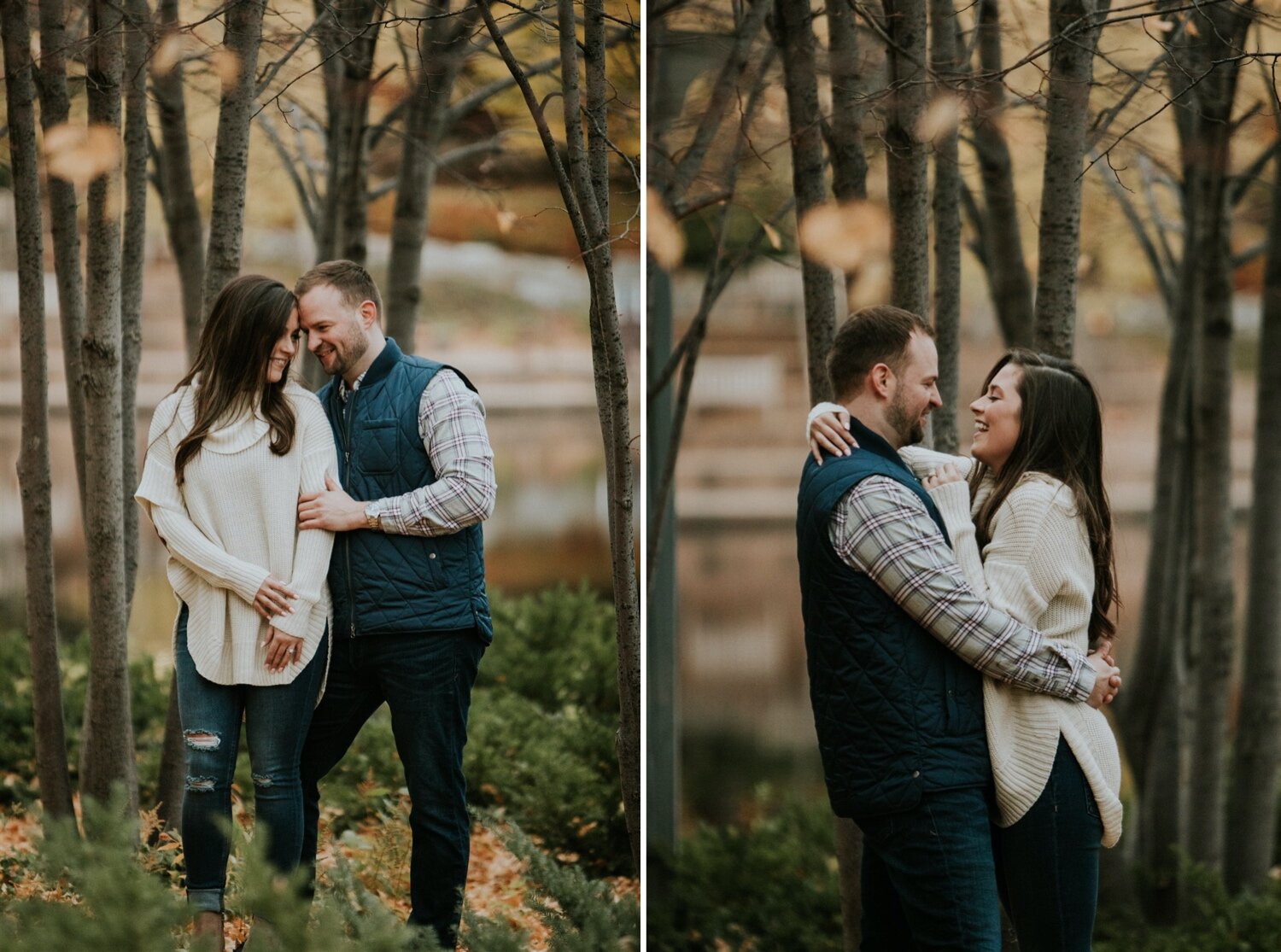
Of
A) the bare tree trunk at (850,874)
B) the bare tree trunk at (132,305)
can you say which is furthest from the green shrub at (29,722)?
the bare tree trunk at (850,874)

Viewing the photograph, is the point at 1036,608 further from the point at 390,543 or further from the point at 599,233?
the point at 599,233

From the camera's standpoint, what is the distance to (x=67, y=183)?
3.39 m

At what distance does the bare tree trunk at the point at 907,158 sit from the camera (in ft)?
11.2

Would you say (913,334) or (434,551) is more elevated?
(913,334)

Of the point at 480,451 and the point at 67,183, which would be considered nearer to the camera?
the point at 480,451

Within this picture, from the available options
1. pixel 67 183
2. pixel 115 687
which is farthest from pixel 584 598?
pixel 67 183

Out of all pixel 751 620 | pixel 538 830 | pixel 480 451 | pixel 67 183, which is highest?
pixel 67 183

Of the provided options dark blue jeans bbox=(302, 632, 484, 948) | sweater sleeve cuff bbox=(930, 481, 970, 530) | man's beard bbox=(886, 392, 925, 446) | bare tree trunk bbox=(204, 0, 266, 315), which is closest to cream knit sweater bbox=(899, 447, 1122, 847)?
sweater sleeve cuff bbox=(930, 481, 970, 530)

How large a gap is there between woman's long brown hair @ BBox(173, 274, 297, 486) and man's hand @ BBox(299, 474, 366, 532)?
121 millimetres

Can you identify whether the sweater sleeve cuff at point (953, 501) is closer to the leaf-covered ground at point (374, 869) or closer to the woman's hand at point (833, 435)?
the woman's hand at point (833, 435)

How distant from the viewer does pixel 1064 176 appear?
3391 millimetres

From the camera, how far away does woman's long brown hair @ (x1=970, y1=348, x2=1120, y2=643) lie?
2.55m

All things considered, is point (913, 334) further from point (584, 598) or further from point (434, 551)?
point (584, 598)

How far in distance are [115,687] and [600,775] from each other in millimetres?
1393
